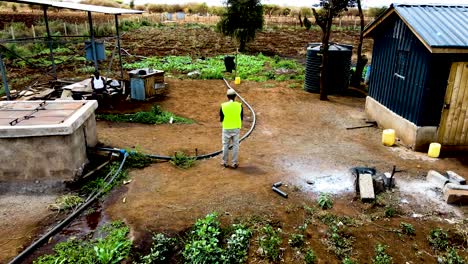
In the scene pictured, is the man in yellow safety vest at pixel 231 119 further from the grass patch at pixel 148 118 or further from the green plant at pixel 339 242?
the grass patch at pixel 148 118

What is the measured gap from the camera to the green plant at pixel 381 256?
552 cm

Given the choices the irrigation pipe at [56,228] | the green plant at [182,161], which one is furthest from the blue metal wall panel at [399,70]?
the irrigation pipe at [56,228]

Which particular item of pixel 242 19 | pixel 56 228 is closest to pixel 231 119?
pixel 56 228

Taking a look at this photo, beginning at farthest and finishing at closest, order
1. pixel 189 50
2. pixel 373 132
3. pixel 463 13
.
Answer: pixel 189 50, pixel 373 132, pixel 463 13

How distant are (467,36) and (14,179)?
11.5 meters

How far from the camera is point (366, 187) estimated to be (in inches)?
290

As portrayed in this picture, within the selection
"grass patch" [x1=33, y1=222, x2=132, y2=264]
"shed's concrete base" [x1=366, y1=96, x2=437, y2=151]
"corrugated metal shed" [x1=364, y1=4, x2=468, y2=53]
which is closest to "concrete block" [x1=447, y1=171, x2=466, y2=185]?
"shed's concrete base" [x1=366, y1=96, x2=437, y2=151]

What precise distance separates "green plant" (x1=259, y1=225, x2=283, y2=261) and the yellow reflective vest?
2.96m

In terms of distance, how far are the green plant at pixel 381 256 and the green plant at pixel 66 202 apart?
5614 mm

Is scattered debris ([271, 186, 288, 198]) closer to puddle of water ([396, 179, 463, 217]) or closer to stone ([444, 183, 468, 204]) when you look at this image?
puddle of water ([396, 179, 463, 217])

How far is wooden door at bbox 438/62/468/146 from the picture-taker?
30.4ft

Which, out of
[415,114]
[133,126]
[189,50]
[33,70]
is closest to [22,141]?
[133,126]

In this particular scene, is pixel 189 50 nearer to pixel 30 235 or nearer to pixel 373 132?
pixel 373 132

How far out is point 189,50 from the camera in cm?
2711
